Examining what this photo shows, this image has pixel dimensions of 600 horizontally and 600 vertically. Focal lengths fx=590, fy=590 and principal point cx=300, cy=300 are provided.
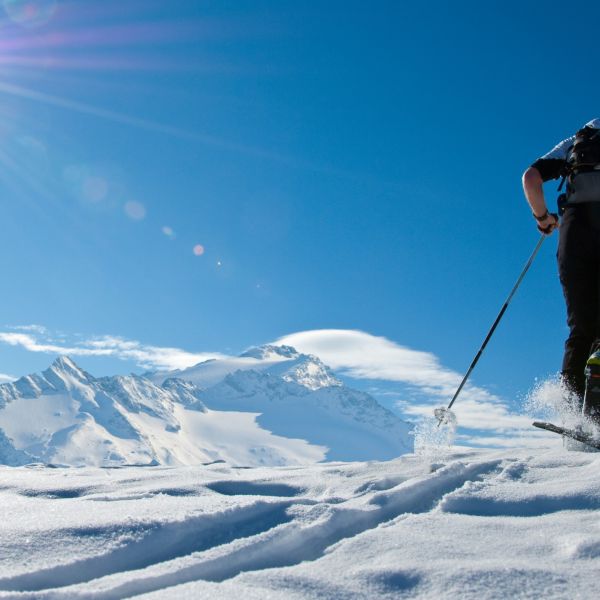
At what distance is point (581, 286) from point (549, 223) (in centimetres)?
60

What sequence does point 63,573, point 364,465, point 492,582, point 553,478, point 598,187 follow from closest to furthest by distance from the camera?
1. point 492,582
2. point 63,573
3. point 553,478
4. point 364,465
5. point 598,187

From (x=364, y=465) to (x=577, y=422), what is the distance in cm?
152

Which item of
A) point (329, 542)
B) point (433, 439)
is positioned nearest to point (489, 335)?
point (433, 439)

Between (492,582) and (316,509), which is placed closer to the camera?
(492,582)

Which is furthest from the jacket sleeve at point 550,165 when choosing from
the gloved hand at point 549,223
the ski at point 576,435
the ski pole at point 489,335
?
the ski at point 576,435

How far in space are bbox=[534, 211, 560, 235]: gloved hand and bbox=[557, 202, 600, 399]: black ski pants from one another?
0.19 metres

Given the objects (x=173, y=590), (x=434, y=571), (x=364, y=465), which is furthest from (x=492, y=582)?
(x=364, y=465)

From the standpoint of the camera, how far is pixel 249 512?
7.86 feet

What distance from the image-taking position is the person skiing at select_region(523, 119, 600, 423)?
446cm

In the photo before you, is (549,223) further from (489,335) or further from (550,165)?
(489,335)

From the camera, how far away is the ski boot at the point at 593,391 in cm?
393

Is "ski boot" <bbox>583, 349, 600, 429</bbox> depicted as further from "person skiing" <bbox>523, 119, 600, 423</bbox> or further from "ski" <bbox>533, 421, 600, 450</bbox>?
"person skiing" <bbox>523, 119, 600, 423</bbox>

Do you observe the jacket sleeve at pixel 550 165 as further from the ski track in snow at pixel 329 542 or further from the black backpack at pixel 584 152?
the ski track in snow at pixel 329 542

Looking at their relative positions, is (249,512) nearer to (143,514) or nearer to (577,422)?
(143,514)
